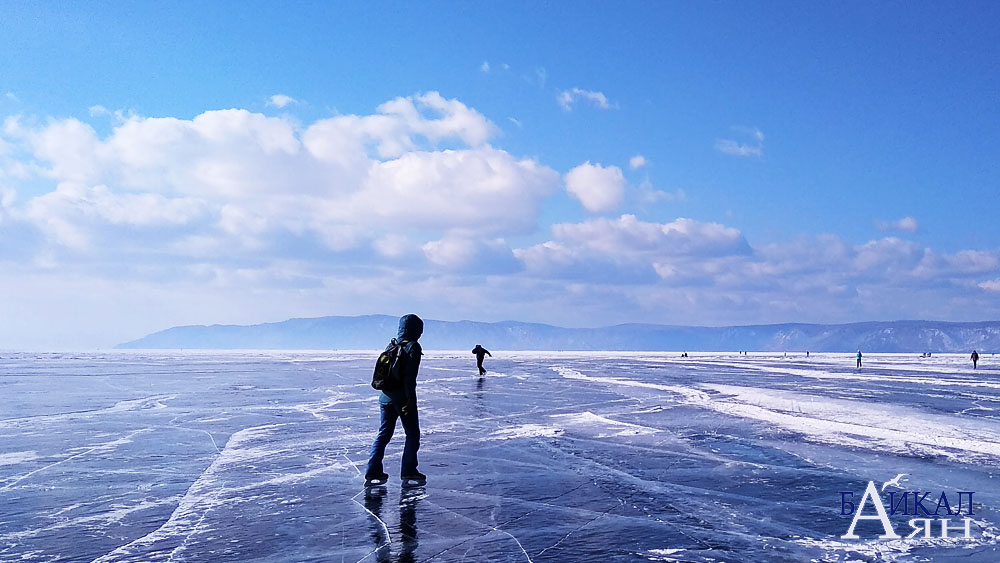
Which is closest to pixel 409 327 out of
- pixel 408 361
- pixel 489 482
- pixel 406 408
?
pixel 408 361

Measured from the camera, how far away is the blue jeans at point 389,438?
736cm

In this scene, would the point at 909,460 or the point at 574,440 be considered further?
the point at 574,440

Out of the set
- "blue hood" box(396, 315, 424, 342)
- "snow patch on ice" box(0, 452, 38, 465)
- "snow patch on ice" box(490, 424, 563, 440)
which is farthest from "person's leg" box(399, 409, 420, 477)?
"snow patch on ice" box(0, 452, 38, 465)

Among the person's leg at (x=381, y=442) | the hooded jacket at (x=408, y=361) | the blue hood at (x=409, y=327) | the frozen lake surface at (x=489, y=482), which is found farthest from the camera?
the person's leg at (x=381, y=442)

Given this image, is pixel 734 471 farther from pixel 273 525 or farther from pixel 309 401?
pixel 309 401

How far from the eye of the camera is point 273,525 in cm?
602

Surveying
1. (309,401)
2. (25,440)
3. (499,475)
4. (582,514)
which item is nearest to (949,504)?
(582,514)

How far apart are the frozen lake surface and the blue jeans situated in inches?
10.7

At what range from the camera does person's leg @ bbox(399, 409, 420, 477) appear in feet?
24.1

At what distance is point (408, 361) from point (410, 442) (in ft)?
3.38

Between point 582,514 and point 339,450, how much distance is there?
5007 mm

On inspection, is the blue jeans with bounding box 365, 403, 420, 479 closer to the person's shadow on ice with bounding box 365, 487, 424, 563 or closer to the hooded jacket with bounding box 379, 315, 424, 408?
the hooded jacket with bounding box 379, 315, 424, 408

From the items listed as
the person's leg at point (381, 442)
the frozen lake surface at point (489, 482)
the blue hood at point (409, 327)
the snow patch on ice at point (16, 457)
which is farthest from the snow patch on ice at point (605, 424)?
the snow patch on ice at point (16, 457)

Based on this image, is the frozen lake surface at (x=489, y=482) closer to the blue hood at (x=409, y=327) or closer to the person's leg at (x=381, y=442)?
the person's leg at (x=381, y=442)
